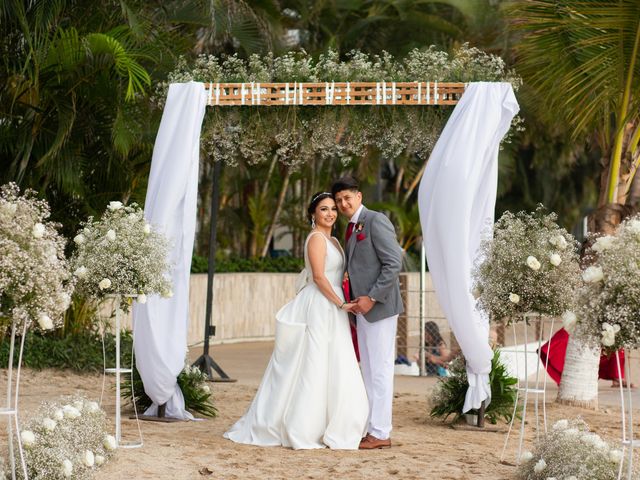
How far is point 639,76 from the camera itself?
32.7 feet

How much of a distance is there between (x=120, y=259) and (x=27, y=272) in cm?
199

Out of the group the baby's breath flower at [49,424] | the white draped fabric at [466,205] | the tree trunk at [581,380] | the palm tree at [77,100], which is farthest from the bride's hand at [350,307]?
the palm tree at [77,100]

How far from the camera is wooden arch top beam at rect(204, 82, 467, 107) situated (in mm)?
8984

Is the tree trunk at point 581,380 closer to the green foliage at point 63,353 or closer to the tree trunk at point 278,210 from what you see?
the green foliage at point 63,353

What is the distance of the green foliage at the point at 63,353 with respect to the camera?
41.3ft

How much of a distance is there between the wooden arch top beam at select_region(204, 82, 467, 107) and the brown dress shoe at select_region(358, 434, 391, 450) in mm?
2725

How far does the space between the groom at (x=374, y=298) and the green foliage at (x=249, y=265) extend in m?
10.3

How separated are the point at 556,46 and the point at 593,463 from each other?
502 cm

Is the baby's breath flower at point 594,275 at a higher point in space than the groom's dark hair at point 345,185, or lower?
lower

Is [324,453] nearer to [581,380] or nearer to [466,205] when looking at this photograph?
[466,205]

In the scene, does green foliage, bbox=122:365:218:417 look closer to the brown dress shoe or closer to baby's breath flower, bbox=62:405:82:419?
the brown dress shoe

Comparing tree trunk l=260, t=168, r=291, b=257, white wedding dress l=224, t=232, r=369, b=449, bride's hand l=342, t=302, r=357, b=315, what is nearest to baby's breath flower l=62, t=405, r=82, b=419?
white wedding dress l=224, t=232, r=369, b=449

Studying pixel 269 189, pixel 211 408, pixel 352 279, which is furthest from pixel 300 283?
pixel 269 189

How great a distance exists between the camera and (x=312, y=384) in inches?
314
